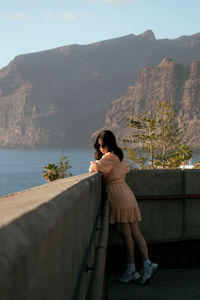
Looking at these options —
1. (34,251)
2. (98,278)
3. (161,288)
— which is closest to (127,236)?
(161,288)

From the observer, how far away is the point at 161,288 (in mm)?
5371

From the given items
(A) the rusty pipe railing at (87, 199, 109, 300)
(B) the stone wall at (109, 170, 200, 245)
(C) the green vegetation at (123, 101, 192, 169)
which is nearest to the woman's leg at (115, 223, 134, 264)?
(B) the stone wall at (109, 170, 200, 245)

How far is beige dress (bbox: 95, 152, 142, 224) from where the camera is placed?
16.9 ft

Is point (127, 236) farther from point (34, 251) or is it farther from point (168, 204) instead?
point (34, 251)

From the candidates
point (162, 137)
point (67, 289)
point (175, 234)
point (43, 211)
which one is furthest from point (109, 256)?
point (162, 137)

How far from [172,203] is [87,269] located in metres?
4.24

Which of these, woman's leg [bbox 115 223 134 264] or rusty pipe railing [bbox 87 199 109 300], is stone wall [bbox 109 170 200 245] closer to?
woman's leg [bbox 115 223 134 264]

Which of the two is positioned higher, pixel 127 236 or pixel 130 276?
pixel 127 236

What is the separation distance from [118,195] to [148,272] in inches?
40.3

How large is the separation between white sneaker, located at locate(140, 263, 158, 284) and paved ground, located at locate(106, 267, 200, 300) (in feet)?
0.35

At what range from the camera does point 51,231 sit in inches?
44.1

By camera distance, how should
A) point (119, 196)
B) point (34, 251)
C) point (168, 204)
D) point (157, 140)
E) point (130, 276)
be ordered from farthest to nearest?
point (157, 140)
point (168, 204)
point (130, 276)
point (119, 196)
point (34, 251)

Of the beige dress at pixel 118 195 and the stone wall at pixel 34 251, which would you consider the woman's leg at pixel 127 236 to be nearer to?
the beige dress at pixel 118 195

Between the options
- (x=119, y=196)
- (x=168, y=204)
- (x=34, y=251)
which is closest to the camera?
(x=34, y=251)
